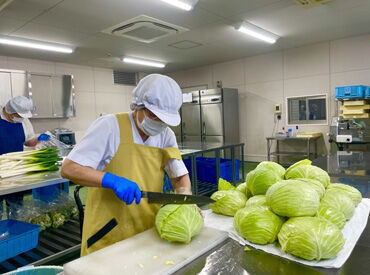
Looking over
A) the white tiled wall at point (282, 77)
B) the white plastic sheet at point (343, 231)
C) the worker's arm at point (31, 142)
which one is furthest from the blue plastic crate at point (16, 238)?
the white tiled wall at point (282, 77)

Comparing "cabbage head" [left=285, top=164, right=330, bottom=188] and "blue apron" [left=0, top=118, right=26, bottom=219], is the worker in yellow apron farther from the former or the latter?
"blue apron" [left=0, top=118, right=26, bottom=219]

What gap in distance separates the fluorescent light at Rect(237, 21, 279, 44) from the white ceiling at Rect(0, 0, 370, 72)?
119mm

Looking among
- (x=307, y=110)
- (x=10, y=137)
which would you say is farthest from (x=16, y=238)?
(x=307, y=110)

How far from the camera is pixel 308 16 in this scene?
4.67 m

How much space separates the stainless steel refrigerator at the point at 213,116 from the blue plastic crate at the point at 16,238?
18.0ft

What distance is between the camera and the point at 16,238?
243cm

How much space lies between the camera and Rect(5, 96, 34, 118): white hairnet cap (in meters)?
3.32

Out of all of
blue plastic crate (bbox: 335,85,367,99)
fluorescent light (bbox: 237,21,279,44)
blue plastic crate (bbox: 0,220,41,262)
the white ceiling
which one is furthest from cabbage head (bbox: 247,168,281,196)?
blue plastic crate (bbox: 335,85,367,99)

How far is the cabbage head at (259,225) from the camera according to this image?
1.02 meters

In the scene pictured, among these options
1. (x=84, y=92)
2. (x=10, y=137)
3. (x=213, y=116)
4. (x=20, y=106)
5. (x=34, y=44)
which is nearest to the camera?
(x=20, y=106)

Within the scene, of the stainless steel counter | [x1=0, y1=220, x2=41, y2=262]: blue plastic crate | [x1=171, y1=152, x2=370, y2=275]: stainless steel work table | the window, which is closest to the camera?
[x1=171, y1=152, x2=370, y2=275]: stainless steel work table

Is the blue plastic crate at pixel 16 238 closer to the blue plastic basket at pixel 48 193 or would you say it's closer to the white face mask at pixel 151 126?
the blue plastic basket at pixel 48 193

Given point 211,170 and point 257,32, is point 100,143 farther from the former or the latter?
point 257,32

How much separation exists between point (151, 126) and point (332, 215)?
0.91m
